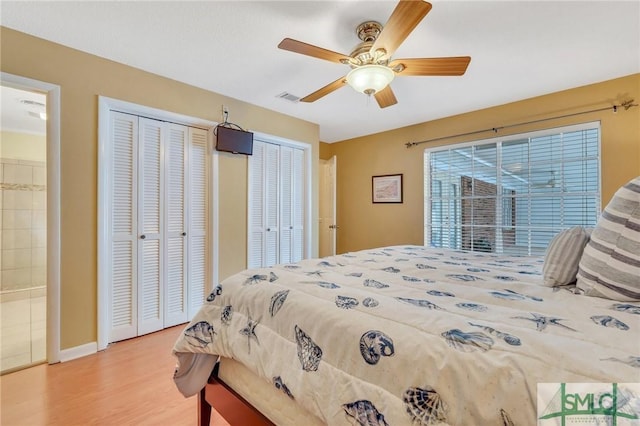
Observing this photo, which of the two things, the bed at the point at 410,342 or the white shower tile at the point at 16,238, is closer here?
the bed at the point at 410,342

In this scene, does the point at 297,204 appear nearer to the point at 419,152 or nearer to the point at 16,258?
the point at 419,152

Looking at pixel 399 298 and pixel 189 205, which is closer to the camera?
pixel 399 298

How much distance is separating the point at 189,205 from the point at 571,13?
349 cm

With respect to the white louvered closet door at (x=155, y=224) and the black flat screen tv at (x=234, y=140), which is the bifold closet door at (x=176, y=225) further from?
the black flat screen tv at (x=234, y=140)

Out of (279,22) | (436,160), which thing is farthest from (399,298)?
(436,160)

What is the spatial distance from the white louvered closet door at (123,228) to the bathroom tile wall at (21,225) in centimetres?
281

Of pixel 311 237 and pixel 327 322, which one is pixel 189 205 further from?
pixel 327 322

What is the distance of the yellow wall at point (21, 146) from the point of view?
404 cm

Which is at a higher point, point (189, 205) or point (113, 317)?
point (189, 205)

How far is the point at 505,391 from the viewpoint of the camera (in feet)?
1.99

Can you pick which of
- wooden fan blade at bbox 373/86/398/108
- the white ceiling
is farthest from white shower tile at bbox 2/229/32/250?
wooden fan blade at bbox 373/86/398/108

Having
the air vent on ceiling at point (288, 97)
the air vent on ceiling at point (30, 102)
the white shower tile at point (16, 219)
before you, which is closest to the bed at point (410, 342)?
the air vent on ceiling at point (288, 97)

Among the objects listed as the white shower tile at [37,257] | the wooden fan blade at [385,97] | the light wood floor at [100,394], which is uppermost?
the wooden fan blade at [385,97]

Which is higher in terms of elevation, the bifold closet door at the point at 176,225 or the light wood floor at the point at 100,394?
the bifold closet door at the point at 176,225
